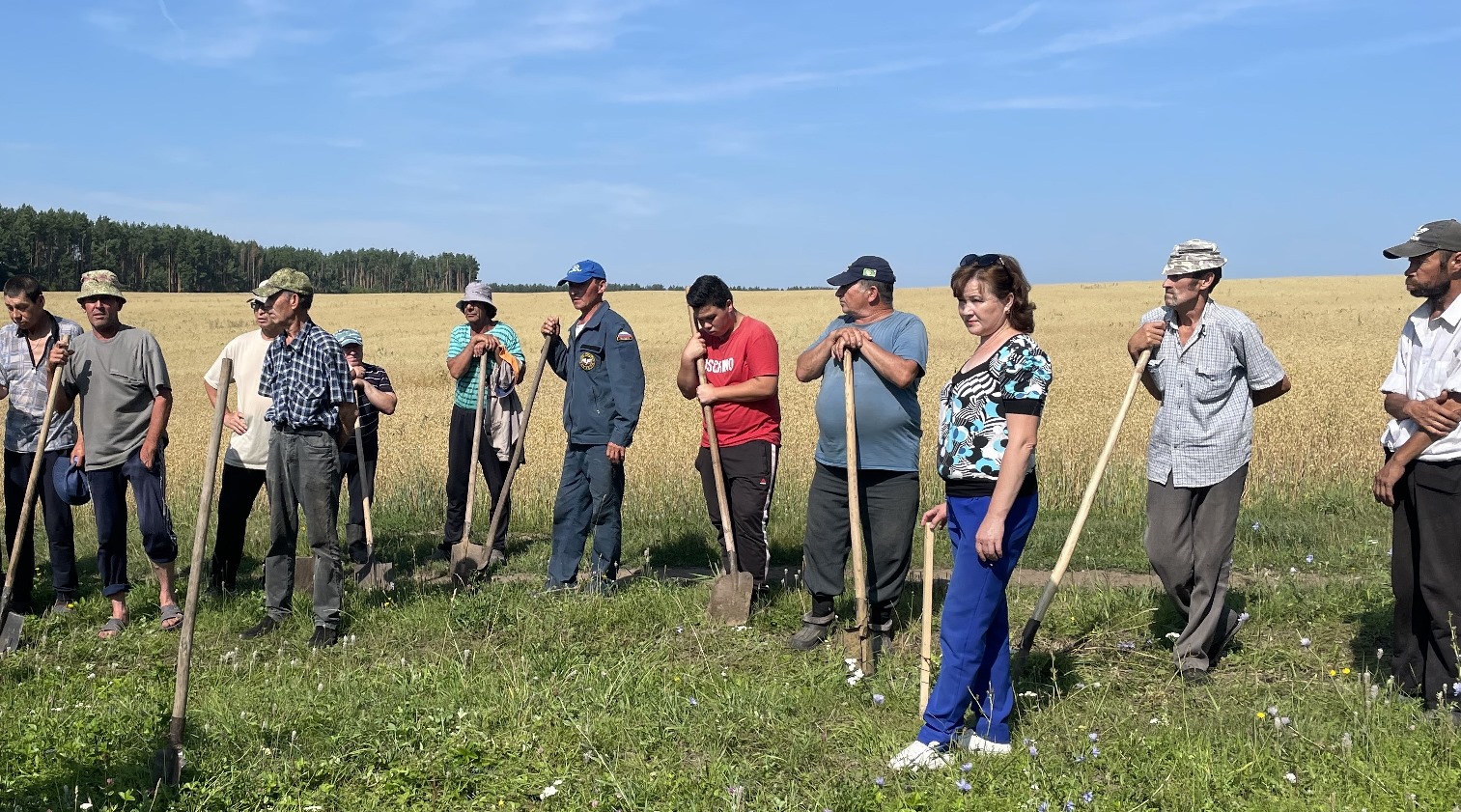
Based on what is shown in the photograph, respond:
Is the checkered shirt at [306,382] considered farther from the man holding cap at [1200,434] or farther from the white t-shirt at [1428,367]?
the white t-shirt at [1428,367]

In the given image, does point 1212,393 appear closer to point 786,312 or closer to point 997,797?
point 997,797

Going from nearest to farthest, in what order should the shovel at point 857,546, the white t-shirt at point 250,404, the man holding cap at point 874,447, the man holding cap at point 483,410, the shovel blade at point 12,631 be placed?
the shovel at point 857,546 < the man holding cap at point 874,447 < the shovel blade at point 12,631 < the white t-shirt at point 250,404 < the man holding cap at point 483,410

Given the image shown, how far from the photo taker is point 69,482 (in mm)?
6750

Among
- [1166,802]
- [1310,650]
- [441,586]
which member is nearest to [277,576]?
[441,586]

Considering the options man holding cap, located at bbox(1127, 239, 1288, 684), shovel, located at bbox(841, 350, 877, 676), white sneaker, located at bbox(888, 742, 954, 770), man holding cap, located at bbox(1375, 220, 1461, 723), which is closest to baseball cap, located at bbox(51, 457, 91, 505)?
shovel, located at bbox(841, 350, 877, 676)

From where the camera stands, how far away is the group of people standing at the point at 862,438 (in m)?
4.18

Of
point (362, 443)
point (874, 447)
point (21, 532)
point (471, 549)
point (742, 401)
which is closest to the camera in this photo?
point (874, 447)

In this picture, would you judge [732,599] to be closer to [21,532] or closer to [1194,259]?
[1194,259]

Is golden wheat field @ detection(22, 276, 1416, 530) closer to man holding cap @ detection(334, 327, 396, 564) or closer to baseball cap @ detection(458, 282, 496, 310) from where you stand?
man holding cap @ detection(334, 327, 396, 564)

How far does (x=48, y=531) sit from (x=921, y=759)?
17.9 ft

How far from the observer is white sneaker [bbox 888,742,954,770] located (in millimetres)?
4125

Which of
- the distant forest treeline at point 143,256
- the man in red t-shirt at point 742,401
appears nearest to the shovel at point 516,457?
the man in red t-shirt at point 742,401

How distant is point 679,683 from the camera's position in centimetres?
511

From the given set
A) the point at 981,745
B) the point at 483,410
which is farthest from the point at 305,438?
the point at 981,745
